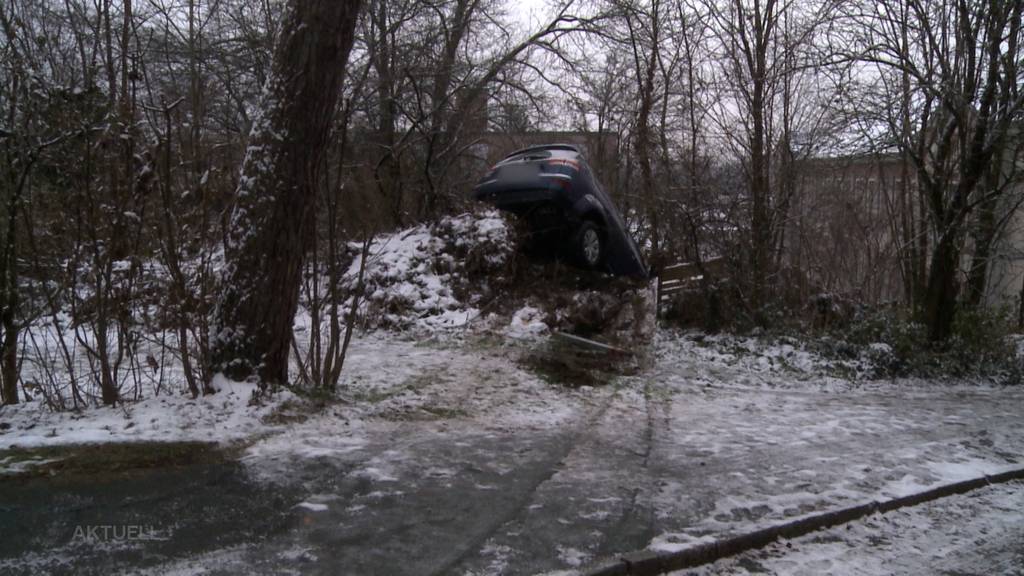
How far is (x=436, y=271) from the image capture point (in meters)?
12.6

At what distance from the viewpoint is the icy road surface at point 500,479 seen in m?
4.05

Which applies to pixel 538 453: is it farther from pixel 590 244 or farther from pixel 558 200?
pixel 590 244

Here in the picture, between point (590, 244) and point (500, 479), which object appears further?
point (590, 244)

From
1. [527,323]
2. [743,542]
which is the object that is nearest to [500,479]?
[743,542]

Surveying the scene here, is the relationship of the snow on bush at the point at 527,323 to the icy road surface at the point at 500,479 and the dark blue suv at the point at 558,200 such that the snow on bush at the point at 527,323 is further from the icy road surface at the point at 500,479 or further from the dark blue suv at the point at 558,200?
the icy road surface at the point at 500,479

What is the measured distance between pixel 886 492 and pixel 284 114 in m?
5.56

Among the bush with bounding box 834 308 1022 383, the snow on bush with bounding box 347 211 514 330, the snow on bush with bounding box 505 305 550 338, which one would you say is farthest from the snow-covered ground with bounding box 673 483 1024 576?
the snow on bush with bounding box 347 211 514 330

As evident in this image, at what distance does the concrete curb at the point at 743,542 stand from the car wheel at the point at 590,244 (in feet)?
25.0

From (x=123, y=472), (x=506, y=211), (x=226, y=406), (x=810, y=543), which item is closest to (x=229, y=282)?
(x=226, y=406)

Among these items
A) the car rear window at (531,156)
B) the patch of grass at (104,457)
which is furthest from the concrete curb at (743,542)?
the car rear window at (531,156)

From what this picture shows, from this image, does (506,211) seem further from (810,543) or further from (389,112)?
(810,543)

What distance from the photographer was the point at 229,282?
641cm

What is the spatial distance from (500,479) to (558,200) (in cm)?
752

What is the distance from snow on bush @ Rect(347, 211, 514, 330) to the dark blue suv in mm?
480
